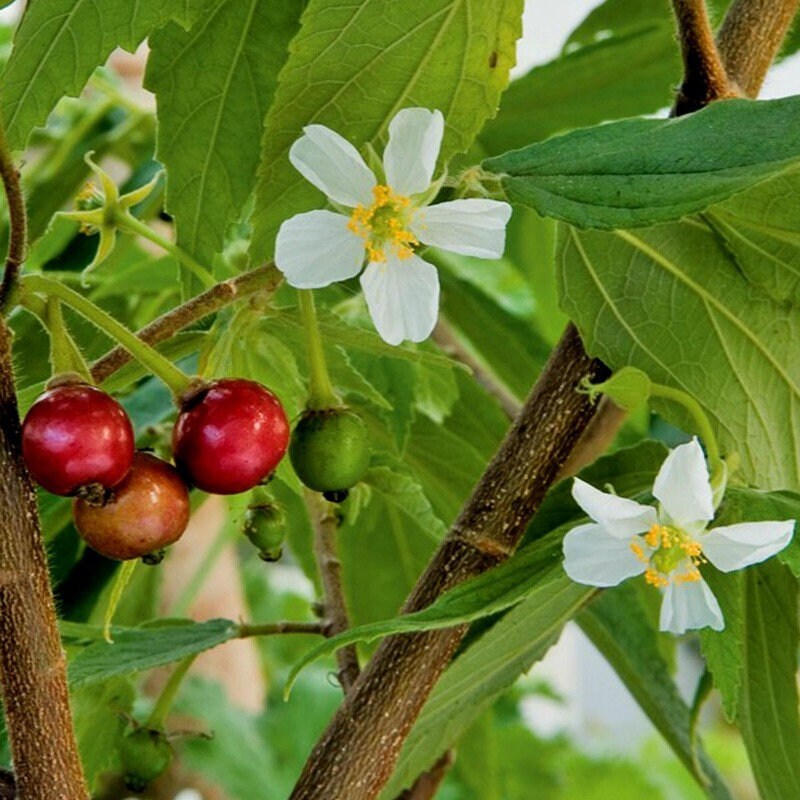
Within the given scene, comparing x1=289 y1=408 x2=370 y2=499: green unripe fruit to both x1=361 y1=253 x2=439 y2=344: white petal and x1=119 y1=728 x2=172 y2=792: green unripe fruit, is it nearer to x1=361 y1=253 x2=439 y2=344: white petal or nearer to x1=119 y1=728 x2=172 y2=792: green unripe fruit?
x1=361 y1=253 x2=439 y2=344: white petal

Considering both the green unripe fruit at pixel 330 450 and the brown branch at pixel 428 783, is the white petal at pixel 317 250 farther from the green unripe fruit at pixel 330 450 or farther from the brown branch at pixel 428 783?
the brown branch at pixel 428 783

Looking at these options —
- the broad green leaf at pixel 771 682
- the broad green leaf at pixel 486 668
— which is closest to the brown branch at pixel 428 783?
the broad green leaf at pixel 486 668

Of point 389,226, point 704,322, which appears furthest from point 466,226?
point 704,322

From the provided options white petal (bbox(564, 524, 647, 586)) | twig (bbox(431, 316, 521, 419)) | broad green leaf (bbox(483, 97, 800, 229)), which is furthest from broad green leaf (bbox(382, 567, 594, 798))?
twig (bbox(431, 316, 521, 419))

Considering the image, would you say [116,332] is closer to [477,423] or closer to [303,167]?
[303,167]

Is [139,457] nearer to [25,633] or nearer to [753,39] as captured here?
[25,633]

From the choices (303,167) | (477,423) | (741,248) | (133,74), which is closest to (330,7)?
(303,167)
